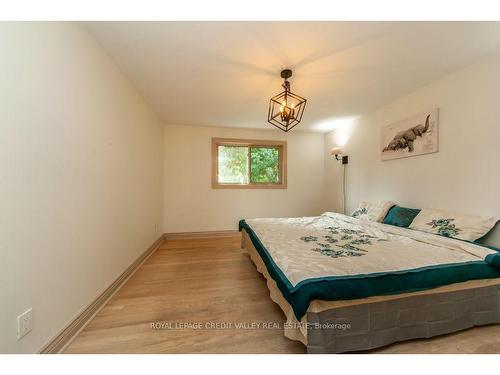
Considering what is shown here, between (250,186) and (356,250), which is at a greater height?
(250,186)

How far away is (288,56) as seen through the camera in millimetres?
1798

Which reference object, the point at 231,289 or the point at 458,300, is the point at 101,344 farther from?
the point at 458,300

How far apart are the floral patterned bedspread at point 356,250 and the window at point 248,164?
201cm

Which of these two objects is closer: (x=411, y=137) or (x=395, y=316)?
(x=395, y=316)

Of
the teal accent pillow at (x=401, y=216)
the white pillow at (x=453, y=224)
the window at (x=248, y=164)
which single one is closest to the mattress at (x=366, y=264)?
the white pillow at (x=453, y=224)

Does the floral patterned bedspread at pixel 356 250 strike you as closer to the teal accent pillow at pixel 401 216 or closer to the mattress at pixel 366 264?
the mattress at pixel 366 264

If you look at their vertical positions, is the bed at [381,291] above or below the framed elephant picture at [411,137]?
below

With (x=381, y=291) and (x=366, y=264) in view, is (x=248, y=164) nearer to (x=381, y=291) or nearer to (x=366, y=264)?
(x=366, y=264)

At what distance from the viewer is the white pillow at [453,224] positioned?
1.74 metres

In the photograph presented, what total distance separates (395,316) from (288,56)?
220 cm

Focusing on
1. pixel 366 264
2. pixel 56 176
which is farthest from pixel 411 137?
pixel 56 176

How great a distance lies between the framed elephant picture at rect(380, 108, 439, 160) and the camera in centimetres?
229

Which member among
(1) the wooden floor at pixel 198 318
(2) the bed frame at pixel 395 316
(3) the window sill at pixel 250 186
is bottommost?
(1) the wooden floor at pixel 198 318

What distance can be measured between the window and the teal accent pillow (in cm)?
216
